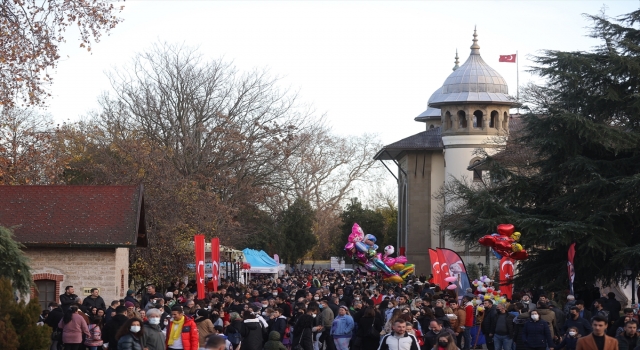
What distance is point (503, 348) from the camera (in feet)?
65.7

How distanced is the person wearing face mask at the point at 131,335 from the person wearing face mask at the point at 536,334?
6.97 metres

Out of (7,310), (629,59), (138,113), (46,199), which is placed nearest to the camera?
(7,310)

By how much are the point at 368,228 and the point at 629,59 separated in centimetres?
6130

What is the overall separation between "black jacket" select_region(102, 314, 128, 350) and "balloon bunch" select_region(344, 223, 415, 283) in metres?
18.5

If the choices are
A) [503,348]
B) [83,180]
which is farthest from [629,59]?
[83,180]

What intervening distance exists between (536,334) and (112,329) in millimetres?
7579

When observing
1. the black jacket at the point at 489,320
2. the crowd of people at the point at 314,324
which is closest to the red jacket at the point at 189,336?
the crowd of people at the point at 314,324

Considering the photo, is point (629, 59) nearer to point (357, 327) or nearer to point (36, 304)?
point (357, 327)

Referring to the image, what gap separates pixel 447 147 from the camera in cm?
6481

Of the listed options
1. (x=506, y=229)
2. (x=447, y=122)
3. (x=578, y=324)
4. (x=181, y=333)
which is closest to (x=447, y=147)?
(x=447, y=122)

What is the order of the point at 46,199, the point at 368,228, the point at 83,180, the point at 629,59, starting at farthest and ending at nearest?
the point at 368,228 < the point at 83,180 < the point at 46,199 < the point at 629,59

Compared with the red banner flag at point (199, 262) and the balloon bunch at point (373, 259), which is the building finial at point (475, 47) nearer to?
the balloon bunch at point (373, 259)

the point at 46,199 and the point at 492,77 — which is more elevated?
the point at 492,77

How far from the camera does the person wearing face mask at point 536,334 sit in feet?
57.5
